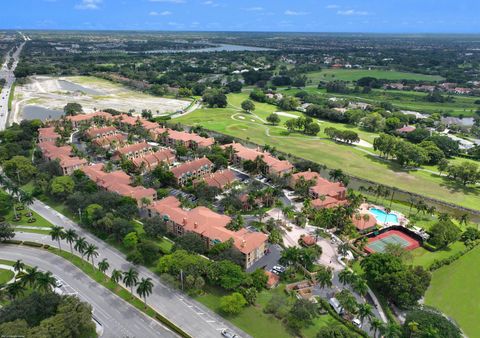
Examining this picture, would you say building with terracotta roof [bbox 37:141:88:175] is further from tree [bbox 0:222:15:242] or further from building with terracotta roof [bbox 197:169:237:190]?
building with terracotta roof [bbox 197:169:237:190]

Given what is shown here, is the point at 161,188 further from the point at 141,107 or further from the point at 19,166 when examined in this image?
the point at 141,107

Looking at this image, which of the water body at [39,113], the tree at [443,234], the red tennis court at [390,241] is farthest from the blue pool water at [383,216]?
the water body at [39,113]

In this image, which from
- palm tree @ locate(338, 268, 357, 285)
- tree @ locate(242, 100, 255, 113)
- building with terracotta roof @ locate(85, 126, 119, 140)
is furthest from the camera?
tree @ locate(242, 100, 255, 113)

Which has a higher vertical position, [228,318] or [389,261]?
[389,261]

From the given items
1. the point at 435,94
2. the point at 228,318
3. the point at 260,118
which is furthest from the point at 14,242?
the point at 435,94

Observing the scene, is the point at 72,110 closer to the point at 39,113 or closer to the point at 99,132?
the point at 39,113

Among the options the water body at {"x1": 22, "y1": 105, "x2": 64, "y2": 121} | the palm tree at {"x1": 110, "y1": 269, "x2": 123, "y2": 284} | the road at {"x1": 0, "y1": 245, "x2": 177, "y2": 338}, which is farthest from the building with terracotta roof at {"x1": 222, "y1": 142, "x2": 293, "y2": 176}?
the water body at {"x1": 22, "y1": 105, "x2": 64, "y2": 121}
